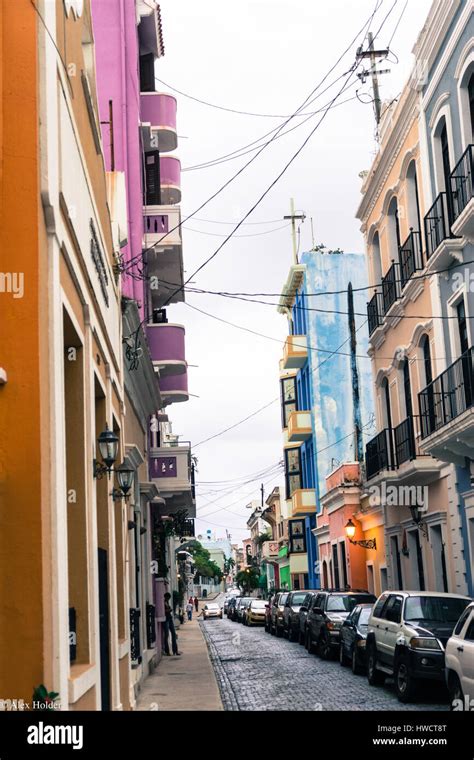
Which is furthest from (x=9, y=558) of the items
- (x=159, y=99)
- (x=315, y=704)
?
(x=159, y=99)

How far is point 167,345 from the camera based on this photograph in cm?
2589

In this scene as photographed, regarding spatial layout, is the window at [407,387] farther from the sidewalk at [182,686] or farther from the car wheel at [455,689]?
the car wheel at [455,689]

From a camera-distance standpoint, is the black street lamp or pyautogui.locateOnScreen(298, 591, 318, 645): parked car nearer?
the black street lamp

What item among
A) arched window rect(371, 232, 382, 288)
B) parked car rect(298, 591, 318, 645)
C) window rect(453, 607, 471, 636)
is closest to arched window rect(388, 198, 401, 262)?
arched window rect(371, 232, 382, 288)

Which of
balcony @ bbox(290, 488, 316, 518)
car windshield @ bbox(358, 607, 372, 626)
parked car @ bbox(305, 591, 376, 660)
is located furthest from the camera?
balcony @ bbox(290, 488, 316, 518)

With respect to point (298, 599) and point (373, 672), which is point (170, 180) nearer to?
point (298, 599)

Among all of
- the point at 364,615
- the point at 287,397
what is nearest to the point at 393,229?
the point at 364,615

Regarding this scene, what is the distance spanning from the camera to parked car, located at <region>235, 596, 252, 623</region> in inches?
2196

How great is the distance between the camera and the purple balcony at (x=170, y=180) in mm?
29141

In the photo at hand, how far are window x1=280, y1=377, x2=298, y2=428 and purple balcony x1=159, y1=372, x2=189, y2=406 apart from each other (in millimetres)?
25606

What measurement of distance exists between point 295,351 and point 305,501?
6.89 meters

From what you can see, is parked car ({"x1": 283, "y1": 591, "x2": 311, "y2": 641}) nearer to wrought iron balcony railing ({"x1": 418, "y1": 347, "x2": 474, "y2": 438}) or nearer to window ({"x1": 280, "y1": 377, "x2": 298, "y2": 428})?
wrought iron balcony railing ({"x1": 418, "y1": 347, "x2": 474, "y2": 438})

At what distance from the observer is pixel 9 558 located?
22.0ft

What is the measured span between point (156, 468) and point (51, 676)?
19.7 m
